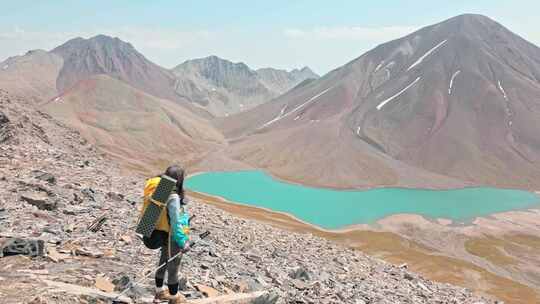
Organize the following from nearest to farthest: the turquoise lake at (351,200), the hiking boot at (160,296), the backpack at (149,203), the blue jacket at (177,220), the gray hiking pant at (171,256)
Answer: the blue jacket at (177,220), the backpack at (149,203), the gray hiking pant at (171,256), the hiking boot at (160,296), the turquoise lake at (351,200)

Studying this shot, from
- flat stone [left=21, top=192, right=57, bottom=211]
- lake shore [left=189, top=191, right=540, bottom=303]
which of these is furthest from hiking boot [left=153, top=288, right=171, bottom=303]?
lake shore [left=189, top=191, right=540, bottom=303]

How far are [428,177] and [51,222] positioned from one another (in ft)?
632

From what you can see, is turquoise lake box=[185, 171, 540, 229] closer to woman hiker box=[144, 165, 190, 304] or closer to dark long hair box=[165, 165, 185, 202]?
woman hiker box=[144, 165, 190, 304]

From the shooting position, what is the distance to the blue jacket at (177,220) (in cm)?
1017

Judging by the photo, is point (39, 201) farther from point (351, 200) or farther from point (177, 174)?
point (351, 200)

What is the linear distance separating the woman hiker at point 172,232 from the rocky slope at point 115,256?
85cm

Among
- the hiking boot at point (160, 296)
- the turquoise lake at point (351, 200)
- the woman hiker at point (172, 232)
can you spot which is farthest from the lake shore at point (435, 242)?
the woman hiker at point (172, 232)

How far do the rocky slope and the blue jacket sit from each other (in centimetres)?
195

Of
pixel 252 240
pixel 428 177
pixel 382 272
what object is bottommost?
pixel 428 177

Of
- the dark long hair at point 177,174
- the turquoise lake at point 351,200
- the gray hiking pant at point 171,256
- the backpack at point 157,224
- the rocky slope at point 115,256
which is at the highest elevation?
the dark long hair at point 177,174

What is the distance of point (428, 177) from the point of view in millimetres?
194375

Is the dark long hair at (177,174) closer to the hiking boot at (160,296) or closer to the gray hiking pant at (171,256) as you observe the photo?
the gray hiking pant at (171,256)

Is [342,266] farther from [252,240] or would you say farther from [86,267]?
[86,267]

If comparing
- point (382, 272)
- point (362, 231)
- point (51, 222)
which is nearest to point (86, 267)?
point (51, 222)
